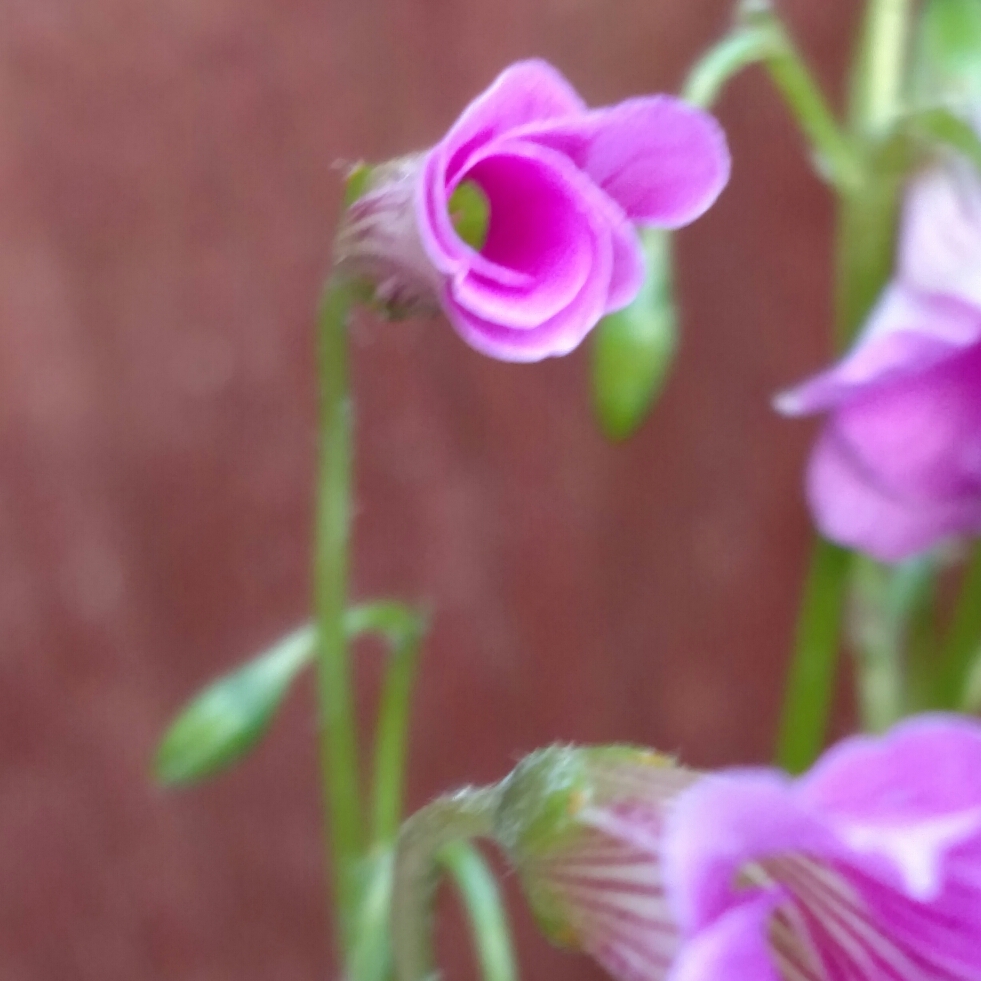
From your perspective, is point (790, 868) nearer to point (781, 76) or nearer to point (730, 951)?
point (730, 951)

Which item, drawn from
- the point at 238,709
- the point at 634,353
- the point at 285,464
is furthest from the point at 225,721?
the point at 285,464

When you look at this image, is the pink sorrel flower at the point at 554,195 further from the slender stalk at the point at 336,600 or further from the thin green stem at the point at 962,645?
the thin green stem at the point at 962,645

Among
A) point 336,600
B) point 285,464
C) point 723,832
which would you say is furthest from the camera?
point 285,464

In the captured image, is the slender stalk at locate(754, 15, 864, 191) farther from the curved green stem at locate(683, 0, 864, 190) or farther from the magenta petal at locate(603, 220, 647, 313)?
the magenta petal at locate(603, 220, 647, 313)

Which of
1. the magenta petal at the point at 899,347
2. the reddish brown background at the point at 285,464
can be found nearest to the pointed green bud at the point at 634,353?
the magenta petal at the point at 899,347

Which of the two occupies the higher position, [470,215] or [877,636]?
[470,215]

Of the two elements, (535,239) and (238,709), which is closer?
(535,239)
